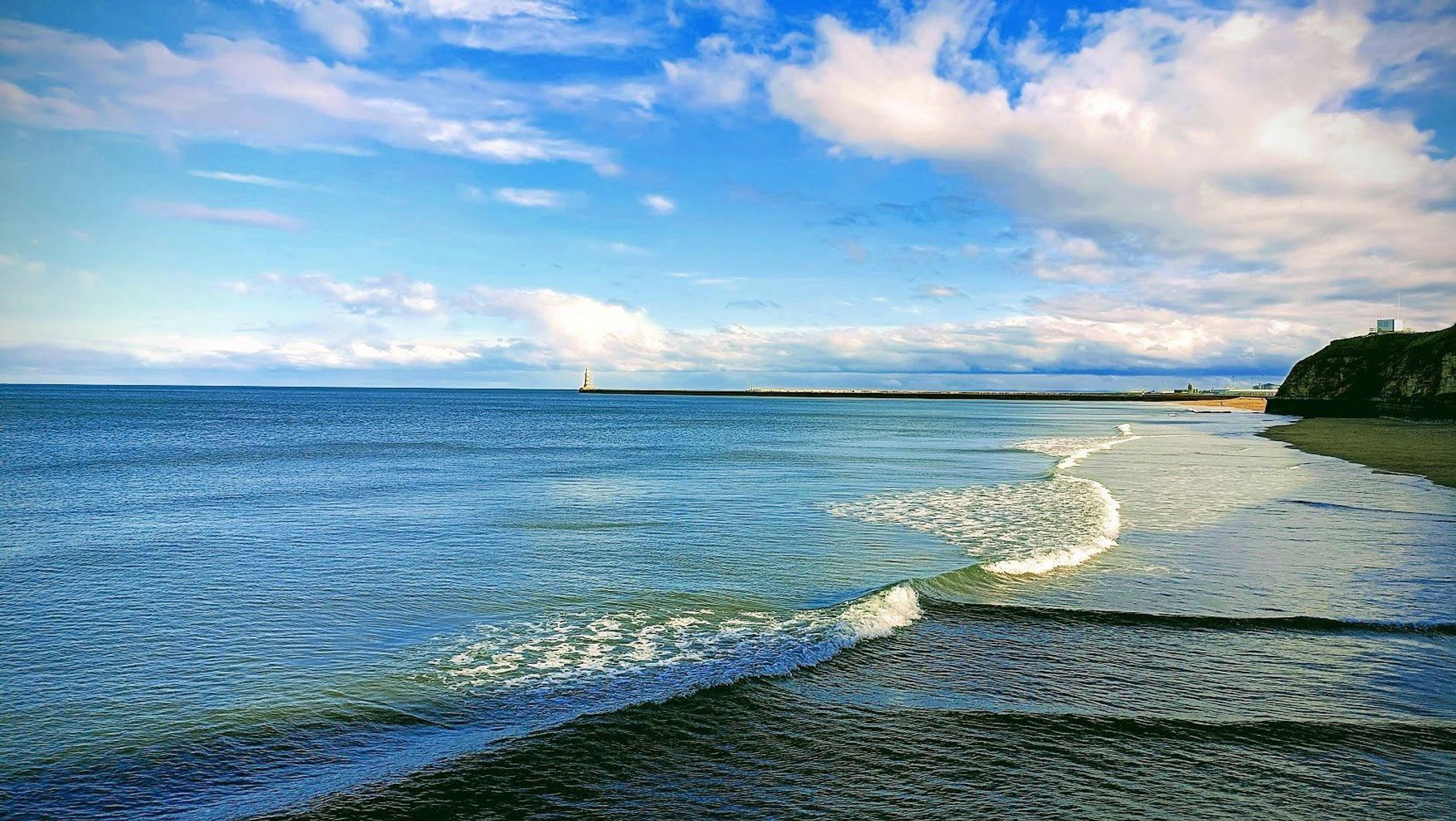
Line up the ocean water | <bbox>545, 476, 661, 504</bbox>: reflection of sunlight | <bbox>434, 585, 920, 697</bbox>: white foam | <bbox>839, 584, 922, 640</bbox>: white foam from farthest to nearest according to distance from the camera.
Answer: <bbox>545, 476, 661, 504</bbox>: reflection of sunlight < <bbox>839, 584, 922, 640</bbox>: white foam < <bbox>434, 585, 920, 697</bbox>: white foam < the ocean water

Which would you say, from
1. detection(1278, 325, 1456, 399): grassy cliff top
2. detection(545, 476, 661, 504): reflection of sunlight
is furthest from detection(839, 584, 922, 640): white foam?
detection(1278, 325, 1456, 399): grassy cliff top

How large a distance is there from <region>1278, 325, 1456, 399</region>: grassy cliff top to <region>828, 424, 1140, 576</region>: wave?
5948 cm

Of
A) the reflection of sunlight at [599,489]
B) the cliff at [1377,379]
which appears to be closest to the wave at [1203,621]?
the reflection of sunlight at [599,489]

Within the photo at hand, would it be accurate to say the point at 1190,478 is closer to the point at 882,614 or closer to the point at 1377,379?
the point at 882,614

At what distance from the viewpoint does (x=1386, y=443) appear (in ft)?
146

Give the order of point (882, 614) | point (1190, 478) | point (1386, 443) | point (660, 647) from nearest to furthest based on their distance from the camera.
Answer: point (660, 647), point (882, 614), point (1190, 478), point (1386, 443)

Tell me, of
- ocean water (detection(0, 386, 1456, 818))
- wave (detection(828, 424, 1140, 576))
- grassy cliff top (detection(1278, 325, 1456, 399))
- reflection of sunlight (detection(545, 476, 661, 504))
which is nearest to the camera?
ocean water (detection(0, 386, 1456, 818))

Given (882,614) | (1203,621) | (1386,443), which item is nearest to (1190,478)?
(1203,621)

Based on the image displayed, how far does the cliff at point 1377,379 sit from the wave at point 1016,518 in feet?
190

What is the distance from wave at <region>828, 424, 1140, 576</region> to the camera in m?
15.4

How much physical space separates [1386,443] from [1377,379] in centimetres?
5150

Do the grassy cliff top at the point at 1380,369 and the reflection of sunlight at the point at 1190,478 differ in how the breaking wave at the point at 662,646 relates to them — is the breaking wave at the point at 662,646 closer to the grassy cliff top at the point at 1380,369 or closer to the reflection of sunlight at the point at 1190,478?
the reflection of sunlight at the point at 1190,478

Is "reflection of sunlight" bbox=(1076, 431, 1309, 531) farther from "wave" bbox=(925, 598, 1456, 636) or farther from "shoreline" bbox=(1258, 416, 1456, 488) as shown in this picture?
"wave" bbox=(925, 598, 1456, 636)

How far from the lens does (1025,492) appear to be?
2548 cm
